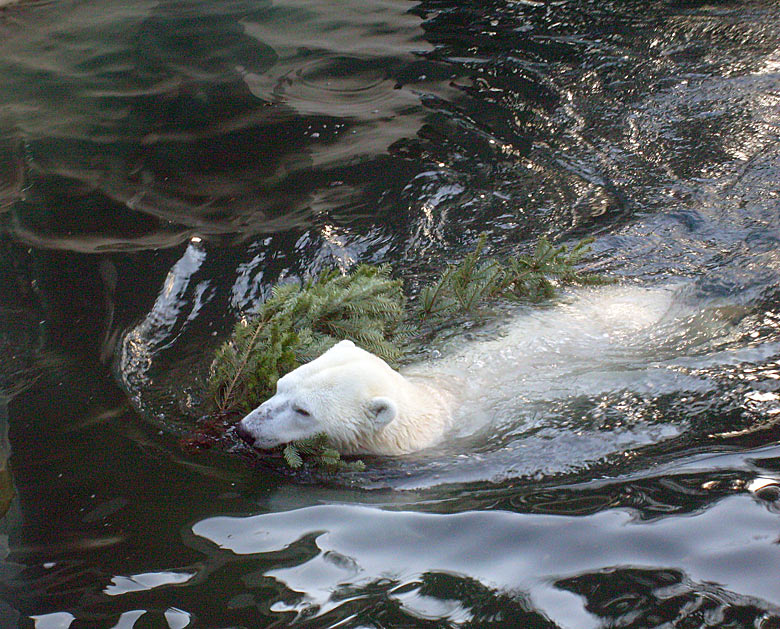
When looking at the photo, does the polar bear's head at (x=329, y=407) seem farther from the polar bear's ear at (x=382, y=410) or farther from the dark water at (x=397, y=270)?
the dark water at (x=397, y=270)

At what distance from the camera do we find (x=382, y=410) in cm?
365

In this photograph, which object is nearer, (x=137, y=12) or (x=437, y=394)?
(x=437, y=394)

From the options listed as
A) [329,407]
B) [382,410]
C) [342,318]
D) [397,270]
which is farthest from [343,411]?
[397,270]

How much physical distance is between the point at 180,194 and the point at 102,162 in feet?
3.51

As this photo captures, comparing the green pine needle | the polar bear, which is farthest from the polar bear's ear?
the green pine needle

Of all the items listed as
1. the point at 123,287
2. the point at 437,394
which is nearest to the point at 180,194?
the point at 123,287

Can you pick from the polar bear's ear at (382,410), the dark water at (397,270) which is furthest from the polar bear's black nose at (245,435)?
the polar bear's ear at (382,410)

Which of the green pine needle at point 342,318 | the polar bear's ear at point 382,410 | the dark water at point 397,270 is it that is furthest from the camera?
the green pine needle at point 342,318

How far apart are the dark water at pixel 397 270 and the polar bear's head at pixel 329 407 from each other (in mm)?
184

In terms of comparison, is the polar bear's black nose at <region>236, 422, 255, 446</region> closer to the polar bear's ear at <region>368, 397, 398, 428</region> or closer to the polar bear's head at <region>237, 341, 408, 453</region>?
the polar bear's head at <region>237, 341, 408, 453</region>

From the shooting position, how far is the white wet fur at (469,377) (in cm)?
369

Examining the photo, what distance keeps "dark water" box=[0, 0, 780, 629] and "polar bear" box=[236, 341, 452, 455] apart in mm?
154

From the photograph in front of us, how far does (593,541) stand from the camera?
8.85 feet

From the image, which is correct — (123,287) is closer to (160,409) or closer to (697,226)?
(160,409)
